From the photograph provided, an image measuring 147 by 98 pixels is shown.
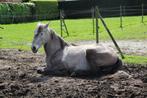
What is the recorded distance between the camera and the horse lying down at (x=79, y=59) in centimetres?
1324

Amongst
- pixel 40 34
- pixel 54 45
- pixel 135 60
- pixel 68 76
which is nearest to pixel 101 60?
pixel 68 76

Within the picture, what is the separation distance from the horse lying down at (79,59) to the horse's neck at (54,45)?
0.09 metres

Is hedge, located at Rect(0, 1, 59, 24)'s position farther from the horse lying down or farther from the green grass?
the horse lying down

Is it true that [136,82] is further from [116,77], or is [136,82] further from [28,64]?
[28,64]

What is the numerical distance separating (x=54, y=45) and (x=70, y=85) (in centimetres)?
241

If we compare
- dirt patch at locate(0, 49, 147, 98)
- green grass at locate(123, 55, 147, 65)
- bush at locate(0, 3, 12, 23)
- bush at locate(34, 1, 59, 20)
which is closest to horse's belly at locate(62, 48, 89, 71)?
dirt patch at locate(0, 49, 147, 98)

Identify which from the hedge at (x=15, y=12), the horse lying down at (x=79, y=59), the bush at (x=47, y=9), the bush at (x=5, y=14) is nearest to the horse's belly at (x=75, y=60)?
the horse lying down at (x=79, y=59)

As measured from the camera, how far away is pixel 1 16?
54375 mm

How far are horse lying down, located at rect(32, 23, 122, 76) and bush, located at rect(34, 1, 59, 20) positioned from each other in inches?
1832

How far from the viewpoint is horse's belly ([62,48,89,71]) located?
13312mm

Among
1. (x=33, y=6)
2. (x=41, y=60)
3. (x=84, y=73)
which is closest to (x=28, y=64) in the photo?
(x=41, y=60)

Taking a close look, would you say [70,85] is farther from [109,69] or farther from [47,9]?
[47,9]

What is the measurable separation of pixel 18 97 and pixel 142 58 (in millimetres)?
8147

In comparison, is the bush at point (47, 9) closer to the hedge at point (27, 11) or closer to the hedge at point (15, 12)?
the hedge at point (27, 11)
